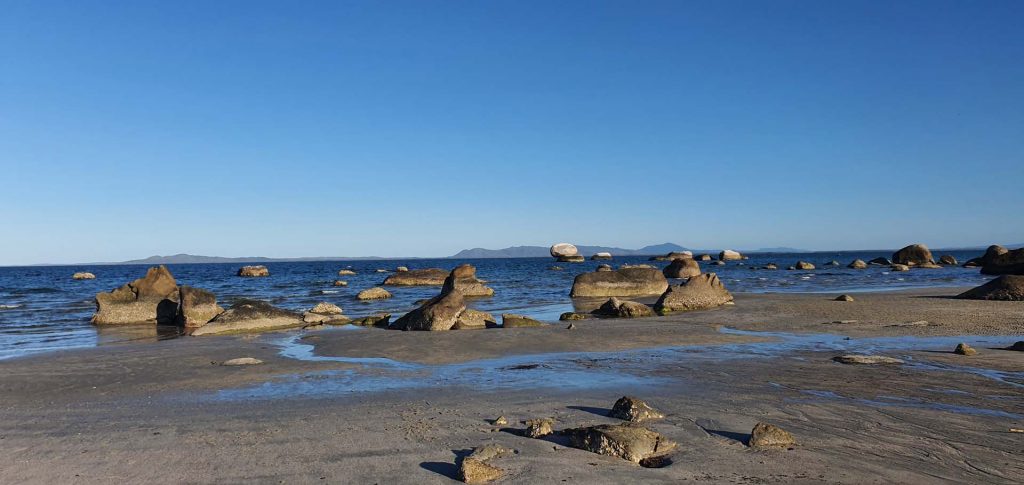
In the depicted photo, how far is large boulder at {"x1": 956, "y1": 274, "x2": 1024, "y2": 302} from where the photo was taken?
75.7 ft

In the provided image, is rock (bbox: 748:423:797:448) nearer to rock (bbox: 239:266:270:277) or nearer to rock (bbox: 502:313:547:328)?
rock (bbox: 502:313:547:328)

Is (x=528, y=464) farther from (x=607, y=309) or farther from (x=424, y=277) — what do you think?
(x=424, y=277)

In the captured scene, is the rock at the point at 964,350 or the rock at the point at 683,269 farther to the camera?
the rock at the point at 683,269

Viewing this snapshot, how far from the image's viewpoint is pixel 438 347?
14969 millimetres

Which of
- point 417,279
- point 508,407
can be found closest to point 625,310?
point 508,407

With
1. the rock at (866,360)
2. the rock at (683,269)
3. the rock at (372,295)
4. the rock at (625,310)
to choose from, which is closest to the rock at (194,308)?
the rock at (372,295)

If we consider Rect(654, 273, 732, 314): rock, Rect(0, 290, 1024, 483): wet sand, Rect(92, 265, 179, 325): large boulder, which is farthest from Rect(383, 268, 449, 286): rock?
Rect(0, 290, 1024, 483): wet sand

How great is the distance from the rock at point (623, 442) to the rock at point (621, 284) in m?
26.2

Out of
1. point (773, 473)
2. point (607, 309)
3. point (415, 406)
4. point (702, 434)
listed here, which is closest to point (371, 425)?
point (415, 406)

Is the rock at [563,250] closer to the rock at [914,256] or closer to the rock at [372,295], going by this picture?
the rock at [914,256]

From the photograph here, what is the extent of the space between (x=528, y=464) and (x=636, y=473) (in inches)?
37.3

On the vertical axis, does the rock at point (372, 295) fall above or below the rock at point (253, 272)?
below

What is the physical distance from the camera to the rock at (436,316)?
18489mm

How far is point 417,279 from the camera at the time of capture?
5053 cm
